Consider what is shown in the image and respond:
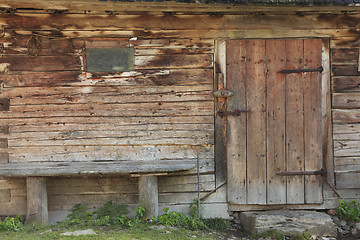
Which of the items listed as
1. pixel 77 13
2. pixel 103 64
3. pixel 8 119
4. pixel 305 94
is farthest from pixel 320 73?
pixel 8 119

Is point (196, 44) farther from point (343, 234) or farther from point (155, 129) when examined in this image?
point (343, 234)

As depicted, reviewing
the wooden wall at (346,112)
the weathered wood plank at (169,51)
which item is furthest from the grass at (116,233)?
the weathered wood plank at (169,51)

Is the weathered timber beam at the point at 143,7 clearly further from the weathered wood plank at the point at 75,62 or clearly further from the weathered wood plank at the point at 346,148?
the weathered wood plank at the point at 346,148

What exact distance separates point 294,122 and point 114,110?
2.63 meters

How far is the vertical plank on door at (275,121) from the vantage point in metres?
5.53

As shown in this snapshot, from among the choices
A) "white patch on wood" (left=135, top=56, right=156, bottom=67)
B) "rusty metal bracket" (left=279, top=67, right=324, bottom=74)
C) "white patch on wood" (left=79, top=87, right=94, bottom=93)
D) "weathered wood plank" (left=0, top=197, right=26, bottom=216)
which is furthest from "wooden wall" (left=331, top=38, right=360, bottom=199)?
"weathered wood plank" (left=0, top=197, right=26, bottom=216)

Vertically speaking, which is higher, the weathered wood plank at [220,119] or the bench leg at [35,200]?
the weathered wood plank at [220,119]

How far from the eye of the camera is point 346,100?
5.62 metres

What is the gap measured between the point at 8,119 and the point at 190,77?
2697 millimetres

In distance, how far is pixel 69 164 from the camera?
538 centimetres

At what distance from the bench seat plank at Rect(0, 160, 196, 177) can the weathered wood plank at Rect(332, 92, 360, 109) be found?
233cm

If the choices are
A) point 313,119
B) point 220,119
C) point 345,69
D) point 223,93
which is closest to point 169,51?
point 223,93

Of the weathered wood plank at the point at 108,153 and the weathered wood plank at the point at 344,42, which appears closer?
the weathered wood plank at the point at 108,153

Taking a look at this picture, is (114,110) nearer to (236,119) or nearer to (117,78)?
(117,78)
